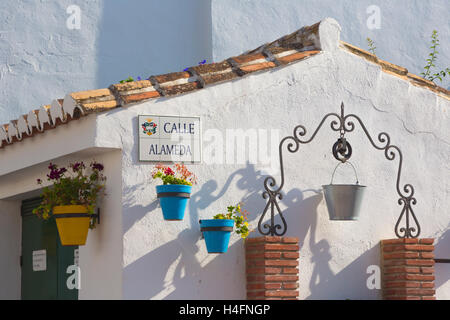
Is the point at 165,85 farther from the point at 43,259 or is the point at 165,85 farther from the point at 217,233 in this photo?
the point at 43,259

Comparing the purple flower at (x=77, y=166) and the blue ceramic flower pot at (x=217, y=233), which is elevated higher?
the purple flower at (x=77, y=166)

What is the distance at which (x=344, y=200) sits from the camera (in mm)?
6527

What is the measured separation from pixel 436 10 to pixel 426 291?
5.50 m

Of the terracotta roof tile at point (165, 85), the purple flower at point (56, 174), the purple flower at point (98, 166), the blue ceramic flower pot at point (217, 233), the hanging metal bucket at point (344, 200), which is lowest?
the blue ceramic flower pot at point (217, 233)

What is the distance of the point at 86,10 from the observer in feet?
31.6

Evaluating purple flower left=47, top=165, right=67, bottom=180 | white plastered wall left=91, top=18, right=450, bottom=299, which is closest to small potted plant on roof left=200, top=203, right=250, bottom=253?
white plastered wall left=91, top=18, right=450, bottom=299

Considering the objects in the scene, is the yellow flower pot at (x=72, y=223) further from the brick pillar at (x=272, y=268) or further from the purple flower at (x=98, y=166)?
the brick pillar at (x=272, y=268)

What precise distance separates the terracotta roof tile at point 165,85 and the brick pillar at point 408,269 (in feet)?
5.61

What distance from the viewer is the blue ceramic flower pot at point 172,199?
19.2ft

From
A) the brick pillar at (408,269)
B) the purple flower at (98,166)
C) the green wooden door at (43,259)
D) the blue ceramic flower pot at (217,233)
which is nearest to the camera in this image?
the blue ceramic flower pot at (217,233)

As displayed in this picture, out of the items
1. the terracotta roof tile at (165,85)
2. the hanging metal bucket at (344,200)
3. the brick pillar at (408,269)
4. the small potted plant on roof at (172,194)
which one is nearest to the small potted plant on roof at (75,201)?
the terracotta roof tile at (165,85)

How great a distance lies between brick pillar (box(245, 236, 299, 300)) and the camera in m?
6.14

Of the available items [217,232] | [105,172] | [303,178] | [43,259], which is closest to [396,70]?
[303,178]
